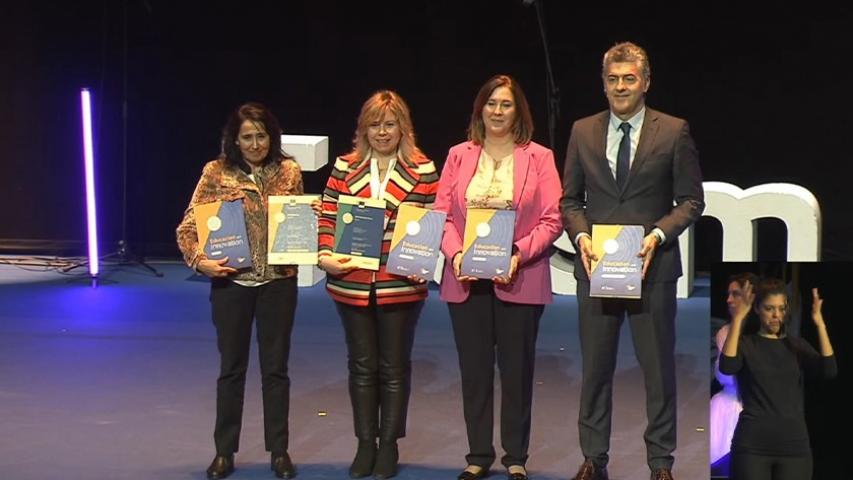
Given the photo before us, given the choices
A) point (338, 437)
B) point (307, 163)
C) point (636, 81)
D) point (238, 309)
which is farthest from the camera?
point (307, 163)

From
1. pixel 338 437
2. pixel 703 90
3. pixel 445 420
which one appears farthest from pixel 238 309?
pixel 703 90

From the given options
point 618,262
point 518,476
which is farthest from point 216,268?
point 618,262

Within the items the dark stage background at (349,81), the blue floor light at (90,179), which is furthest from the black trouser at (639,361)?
the blue floor light at (90,179)

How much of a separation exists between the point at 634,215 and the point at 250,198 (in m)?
1.43

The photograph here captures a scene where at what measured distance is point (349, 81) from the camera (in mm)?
10438

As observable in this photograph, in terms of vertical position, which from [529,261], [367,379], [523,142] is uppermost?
[523,142]

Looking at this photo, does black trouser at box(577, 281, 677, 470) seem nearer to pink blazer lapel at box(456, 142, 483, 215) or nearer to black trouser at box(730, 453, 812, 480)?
pink blazer lapel at box(456, 142, 483, 215)

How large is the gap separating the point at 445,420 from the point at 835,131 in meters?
5.55

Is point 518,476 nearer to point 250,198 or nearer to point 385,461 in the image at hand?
point 385,461

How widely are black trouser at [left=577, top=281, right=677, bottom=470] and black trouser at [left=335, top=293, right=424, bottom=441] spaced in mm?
677

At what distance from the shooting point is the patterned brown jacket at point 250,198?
14.5ft

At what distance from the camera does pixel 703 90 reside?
9.70 metres

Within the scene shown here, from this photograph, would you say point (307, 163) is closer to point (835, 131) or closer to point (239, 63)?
point (239, 63)

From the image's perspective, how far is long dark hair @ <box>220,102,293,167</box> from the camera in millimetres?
4441
